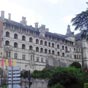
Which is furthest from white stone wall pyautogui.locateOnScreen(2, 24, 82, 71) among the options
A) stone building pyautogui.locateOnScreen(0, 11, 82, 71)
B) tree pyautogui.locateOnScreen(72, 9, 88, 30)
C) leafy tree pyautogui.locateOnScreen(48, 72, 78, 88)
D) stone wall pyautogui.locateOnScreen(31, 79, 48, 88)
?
tree pyautogui.locateOnScreen(72, 9, 88, 30)

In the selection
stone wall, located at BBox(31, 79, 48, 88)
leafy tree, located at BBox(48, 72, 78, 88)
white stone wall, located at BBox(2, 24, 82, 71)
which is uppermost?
white stone wall, located at BBox(2, 24, 82, 71)

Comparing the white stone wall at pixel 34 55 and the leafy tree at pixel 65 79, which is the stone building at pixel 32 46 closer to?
the white stone wall at pixel 34 55

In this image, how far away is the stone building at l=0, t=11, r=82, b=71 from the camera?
7706 cm

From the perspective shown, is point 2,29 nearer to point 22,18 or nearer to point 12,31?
point 12,31

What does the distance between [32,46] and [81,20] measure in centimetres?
4227

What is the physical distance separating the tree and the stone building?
36.0 metres

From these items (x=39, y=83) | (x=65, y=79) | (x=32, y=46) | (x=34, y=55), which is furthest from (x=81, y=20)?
(x=34, y=55)

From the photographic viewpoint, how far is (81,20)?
140 feet

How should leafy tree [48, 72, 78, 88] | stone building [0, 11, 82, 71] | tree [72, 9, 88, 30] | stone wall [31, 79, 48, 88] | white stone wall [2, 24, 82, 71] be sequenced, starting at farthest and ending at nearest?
white stone wall [2, 24, 82, 71] → stone building [0, 11, 82, 71] → stone wall [31, 79, 48, 88] → leafy tree [48, 72, 78, 88] → tree [72, 9, 88, 30]

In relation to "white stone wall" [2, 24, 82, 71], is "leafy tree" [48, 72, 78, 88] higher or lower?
lower

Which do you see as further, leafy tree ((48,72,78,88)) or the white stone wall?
the white stone wall

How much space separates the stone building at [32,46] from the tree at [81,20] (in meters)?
36.0

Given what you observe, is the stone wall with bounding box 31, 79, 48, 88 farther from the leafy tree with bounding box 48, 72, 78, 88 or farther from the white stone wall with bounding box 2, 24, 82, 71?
the white stone wall with bounding box 2, 24, 82, 71

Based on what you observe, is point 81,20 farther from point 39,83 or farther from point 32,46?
point 32,46
